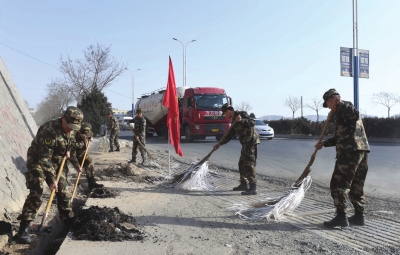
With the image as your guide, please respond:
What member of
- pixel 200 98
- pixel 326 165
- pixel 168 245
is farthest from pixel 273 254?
pixel 200 98

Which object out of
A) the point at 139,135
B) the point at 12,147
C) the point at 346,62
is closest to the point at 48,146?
the point at 12,147

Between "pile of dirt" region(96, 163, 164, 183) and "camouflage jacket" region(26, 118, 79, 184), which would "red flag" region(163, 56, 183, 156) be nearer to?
"pile of dirt" region(96, 163, 164, 183)

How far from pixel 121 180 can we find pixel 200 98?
1222 cm

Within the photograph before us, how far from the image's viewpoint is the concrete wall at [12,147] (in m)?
5.29

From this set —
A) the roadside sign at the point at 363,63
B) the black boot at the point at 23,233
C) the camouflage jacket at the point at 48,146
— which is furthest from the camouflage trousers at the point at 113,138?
the roadside sign at the point at 363,63

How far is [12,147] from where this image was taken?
6555mm

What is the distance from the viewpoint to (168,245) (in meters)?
3.92

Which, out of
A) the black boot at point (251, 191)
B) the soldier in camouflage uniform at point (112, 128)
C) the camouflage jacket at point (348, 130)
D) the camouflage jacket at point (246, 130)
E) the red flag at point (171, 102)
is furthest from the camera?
the soldier in camouflage uniform at point (112, 128)

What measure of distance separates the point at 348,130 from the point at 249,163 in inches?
98.0

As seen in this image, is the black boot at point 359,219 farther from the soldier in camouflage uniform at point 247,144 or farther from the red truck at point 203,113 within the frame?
the red truck at point 203,113

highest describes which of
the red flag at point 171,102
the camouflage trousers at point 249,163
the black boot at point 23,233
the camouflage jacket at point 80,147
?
the red flag at point 171,102

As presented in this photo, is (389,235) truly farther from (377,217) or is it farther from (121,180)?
(121,180)

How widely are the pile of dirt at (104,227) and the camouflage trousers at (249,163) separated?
104 inches

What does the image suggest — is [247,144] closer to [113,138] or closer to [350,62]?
[113,138]
